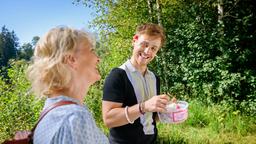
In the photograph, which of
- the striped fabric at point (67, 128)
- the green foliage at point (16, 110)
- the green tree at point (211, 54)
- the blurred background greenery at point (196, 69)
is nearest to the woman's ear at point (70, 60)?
the striped fabric at point (67, 128)

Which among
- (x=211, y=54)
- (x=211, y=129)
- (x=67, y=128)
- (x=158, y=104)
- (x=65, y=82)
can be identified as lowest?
(x=211, y=129)

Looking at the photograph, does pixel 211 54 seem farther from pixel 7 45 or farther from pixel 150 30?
pixel 7 45

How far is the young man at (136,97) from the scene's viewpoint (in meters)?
2.28

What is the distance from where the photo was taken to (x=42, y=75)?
138cm

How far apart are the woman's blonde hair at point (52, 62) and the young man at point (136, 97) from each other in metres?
0.90

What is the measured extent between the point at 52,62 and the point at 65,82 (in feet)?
0.29

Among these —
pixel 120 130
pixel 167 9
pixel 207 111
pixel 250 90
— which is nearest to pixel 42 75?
pixel 120 130

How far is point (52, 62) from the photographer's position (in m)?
1.37

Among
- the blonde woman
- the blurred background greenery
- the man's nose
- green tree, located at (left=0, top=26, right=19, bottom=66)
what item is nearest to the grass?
the blurred background greenery

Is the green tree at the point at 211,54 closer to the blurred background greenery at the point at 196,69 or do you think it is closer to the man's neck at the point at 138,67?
the blurred background greenery at the point at 196,69

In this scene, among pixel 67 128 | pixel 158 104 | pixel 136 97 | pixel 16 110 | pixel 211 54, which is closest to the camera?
pixel 67 128

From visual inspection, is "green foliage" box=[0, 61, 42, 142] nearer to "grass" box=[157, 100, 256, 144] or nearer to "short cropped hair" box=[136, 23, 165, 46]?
"grass" box=[157, 100, 256, 144]

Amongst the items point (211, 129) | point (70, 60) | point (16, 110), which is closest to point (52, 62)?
point (70, 60)

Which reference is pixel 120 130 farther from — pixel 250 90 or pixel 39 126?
pixel 250 90
